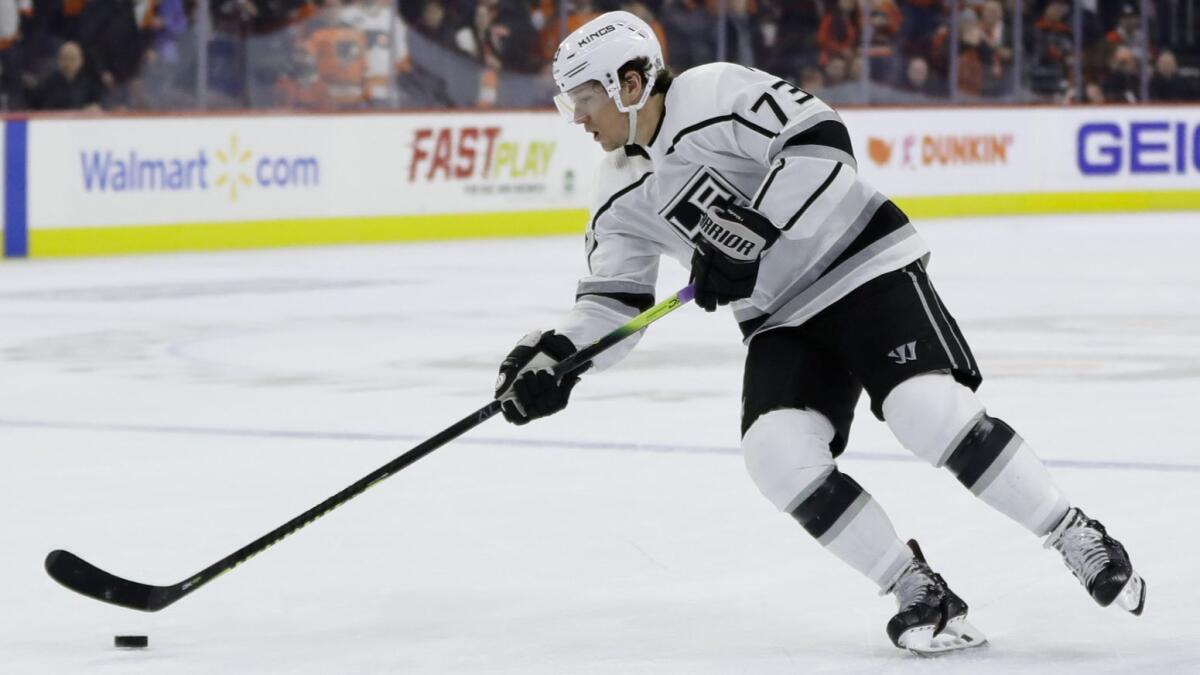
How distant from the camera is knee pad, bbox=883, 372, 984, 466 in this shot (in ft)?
9.82

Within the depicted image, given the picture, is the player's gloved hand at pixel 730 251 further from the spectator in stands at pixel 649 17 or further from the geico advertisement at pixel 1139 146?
the geico advertisement at pixel 1139 146

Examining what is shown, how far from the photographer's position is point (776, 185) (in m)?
3.04

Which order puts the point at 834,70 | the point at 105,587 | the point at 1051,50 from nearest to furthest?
the point at 105,587
the point at 834,70
the point at 1051,50

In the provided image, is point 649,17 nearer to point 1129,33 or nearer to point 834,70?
point 834,70


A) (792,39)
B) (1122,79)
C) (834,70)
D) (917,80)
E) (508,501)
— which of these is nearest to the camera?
(508,501)

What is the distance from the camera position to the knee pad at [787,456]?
302cm

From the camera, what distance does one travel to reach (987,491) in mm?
3035

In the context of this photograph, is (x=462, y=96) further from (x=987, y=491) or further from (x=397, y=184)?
(x=987, y=491)

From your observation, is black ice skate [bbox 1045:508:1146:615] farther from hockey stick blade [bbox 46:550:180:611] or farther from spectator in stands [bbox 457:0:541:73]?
spectator in stands [bbox 457:0:541:73]

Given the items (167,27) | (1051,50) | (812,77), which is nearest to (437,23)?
(167,27)

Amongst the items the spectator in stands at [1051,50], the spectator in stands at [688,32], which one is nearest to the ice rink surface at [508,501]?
the spectator in stands at [688,32]

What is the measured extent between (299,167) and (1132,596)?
29.1 ft

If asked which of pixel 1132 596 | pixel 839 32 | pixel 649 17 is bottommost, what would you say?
pixel 839 32

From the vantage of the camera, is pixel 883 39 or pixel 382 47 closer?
pixel 382 47
